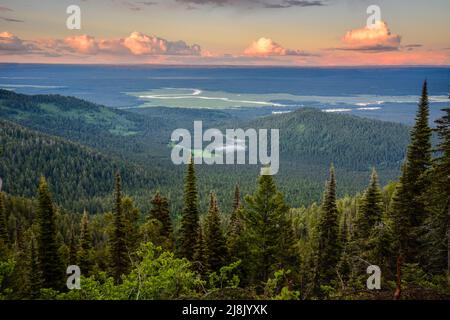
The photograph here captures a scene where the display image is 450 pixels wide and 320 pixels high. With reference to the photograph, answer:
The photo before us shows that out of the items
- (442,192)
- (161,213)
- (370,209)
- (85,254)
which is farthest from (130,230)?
(442,192)

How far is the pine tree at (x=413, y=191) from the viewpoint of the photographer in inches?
1230

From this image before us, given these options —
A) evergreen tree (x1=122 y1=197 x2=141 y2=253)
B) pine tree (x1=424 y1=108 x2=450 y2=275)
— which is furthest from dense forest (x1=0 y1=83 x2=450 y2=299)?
evergreen tree (x1=122 y1=197 x2=141 y2=253)

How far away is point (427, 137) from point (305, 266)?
809 inches

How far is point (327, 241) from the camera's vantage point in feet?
130

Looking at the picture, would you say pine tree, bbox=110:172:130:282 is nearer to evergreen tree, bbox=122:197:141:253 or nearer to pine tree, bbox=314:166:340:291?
evergreen tree, bbox=122:197:141:253

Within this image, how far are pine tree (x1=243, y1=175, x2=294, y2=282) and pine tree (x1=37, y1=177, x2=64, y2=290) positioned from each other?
19.0 meters

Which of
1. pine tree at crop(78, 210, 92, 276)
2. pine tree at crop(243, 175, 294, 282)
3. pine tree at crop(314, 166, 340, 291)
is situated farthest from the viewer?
pine tree at crop(78, 210, 92, 276)

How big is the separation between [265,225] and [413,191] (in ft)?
38.3

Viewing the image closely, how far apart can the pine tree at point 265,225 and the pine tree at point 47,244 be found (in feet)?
62.3

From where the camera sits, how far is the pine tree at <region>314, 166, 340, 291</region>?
38906mm

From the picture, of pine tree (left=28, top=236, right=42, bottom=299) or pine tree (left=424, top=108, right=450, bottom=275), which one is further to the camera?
pine tree (left=28, top=236, right=42, bottom=299)
